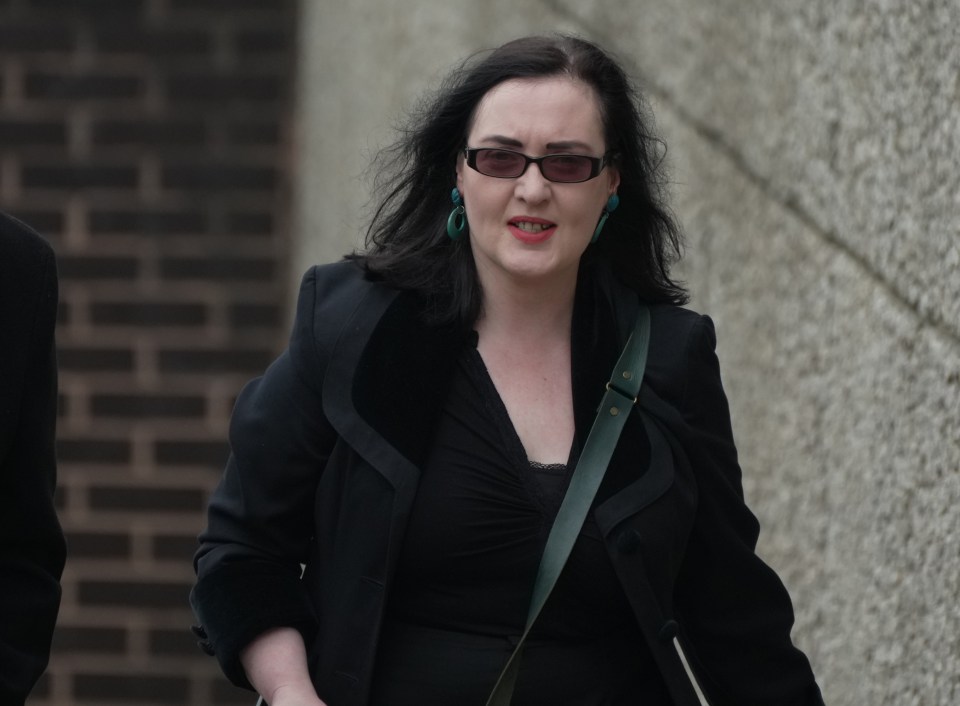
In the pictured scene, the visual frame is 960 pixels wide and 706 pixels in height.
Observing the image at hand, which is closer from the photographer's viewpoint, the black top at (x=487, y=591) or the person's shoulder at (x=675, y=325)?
the black top at (x=487, y=591)

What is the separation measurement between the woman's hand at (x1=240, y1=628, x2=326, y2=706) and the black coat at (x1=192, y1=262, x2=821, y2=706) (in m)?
0.02

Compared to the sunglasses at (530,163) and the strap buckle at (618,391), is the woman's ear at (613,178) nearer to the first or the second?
the sunglasses at (530,163)

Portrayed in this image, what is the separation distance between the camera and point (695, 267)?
4730 millimetres

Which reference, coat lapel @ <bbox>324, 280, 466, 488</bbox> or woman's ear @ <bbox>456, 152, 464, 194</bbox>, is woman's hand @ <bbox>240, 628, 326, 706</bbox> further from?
woman's ear @ <bbox>456, 152, 464, 194</bbox>

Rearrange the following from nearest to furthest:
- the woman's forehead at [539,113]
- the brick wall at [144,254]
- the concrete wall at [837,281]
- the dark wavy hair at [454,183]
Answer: the woman's forehead at [539,113] → the dark wavy hair at [454,183] → the concrete wall at [837,281] → the brick wall at [144,254]

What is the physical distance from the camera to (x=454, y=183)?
305cm

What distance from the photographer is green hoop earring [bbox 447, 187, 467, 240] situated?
299 centimetres

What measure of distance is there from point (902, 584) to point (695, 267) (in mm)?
1451

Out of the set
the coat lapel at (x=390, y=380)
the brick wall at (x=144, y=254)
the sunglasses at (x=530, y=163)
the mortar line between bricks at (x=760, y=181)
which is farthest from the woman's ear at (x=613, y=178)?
the brick wall at (x=144, y=254)

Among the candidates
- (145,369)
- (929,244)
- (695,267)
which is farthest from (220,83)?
(929,244)

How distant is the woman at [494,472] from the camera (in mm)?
2768

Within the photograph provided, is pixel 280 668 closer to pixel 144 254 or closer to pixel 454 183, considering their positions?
pixel 454 183

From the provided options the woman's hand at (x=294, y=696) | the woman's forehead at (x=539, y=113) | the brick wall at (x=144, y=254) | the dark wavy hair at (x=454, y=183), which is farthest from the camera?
the brick wall at (x=144, y=254)

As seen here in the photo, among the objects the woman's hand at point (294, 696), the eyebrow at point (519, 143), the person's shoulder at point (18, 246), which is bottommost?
the woman's hand at point (294, 696)
